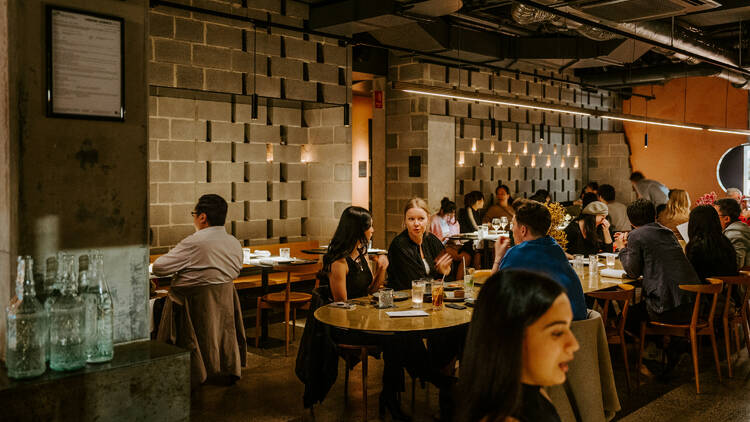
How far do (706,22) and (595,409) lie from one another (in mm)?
8259

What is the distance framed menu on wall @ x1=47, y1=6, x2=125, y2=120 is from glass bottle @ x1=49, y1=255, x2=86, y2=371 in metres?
0.50

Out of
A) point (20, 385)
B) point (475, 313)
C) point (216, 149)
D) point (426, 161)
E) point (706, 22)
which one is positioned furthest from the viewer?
point (426, 161)

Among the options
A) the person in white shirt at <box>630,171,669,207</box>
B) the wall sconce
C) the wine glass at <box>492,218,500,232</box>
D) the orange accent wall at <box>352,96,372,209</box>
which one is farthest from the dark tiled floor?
the person in white shirt at <box>630,171,669,207</box>

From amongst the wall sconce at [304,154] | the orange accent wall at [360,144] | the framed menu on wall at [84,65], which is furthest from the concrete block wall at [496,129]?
the framed menu on wall at [84,65]

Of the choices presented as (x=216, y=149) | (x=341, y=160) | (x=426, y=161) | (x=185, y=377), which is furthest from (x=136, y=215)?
(x=426, y=161)

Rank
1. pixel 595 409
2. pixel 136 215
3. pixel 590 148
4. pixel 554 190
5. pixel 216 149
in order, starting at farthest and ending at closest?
pixel 590 148 → pixel 554 190 → pixel 216 149 → pixel 595 409 → pixel 136 215

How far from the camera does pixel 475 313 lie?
161 cm

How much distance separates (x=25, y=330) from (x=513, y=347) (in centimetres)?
144

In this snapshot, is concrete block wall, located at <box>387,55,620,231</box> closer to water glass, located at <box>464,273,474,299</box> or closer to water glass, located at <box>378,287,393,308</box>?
water glass, located at <box>464,273,474,299</box>

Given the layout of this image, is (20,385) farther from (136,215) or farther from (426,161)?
(426,161)

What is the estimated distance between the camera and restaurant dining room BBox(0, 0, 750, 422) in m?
2.00

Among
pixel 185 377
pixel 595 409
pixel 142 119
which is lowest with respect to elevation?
pixel 595 409

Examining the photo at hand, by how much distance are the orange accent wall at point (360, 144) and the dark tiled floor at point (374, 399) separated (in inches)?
232

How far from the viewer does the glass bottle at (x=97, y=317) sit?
81.3 inches
